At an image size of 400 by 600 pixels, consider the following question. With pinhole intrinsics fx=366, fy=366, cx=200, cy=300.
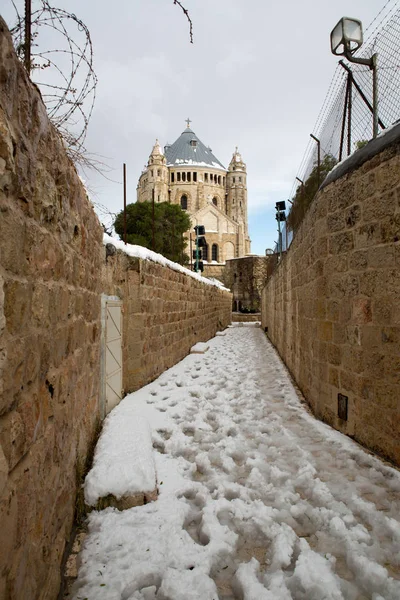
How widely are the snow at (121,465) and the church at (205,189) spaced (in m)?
47.2

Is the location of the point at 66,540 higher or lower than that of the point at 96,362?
lower

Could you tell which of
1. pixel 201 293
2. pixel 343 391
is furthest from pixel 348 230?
pixel 201 293

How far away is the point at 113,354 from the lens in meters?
3.80

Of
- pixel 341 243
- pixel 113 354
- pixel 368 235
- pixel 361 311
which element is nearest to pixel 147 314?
pixel 113 354

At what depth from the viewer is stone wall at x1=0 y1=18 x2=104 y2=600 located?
3.52 feet

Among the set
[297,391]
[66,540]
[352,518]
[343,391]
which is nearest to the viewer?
[66,540]

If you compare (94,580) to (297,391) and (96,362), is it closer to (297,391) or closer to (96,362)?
(96,362)

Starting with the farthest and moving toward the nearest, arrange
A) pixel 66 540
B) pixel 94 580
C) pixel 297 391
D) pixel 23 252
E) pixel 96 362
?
pixel 297 391
pixel 96 362
pixel 66 540
pixel 94 580
pixel 23 252

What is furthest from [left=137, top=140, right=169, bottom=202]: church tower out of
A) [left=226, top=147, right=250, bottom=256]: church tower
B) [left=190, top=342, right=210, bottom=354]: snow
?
[left=190, top=342, right=210, bottom=354]: snow

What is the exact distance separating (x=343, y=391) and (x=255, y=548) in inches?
72.3

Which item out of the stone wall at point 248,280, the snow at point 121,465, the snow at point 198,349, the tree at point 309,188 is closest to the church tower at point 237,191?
the stone wall at point 248,280

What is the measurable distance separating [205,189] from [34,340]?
195ft

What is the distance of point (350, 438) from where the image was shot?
3.19 metres

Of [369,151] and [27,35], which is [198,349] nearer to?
[369,151]
